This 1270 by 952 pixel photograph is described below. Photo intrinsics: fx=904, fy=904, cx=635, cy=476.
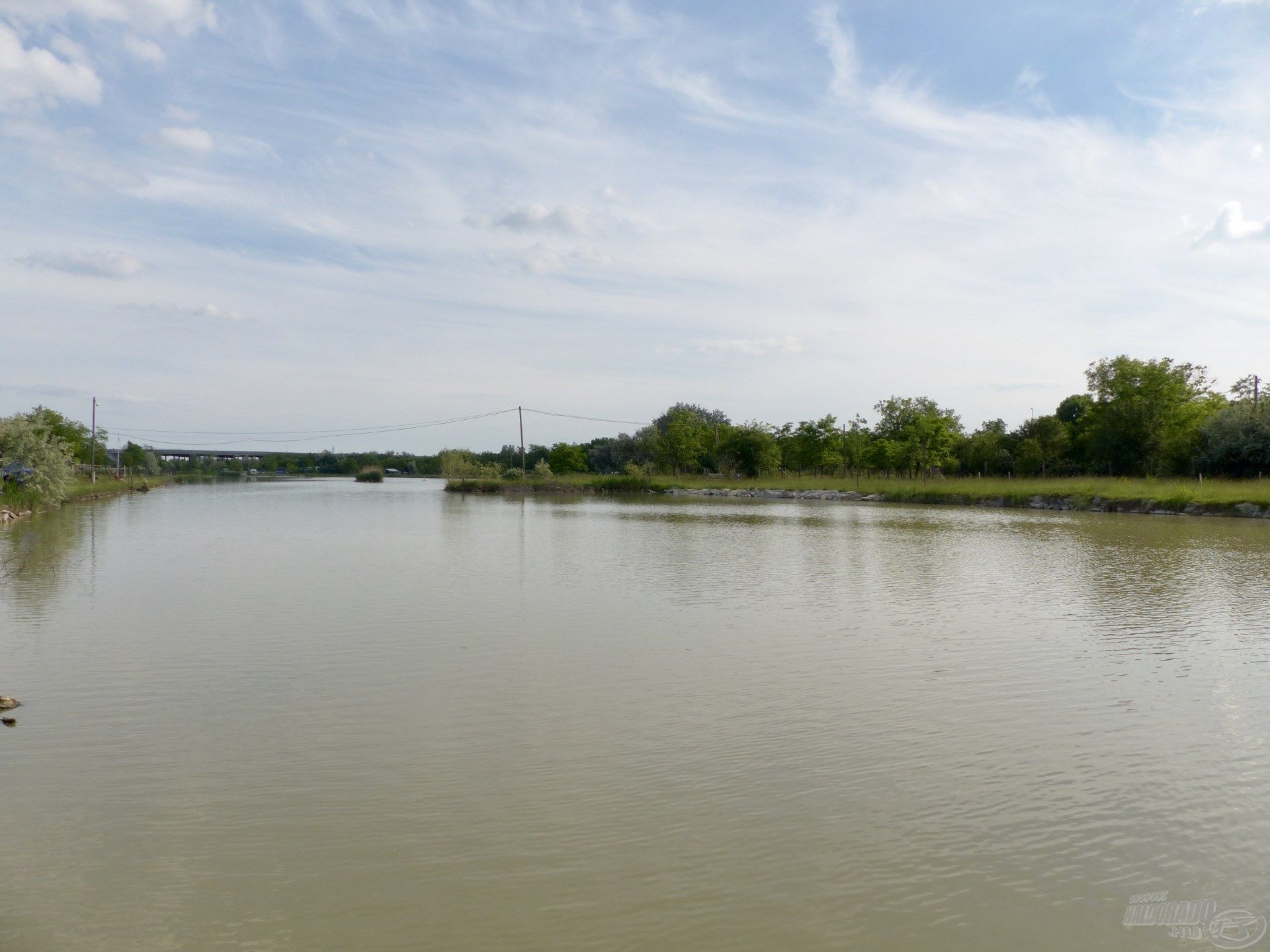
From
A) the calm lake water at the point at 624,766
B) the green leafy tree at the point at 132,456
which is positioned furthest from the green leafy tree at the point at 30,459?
the green leafy tree at the point at 132,456

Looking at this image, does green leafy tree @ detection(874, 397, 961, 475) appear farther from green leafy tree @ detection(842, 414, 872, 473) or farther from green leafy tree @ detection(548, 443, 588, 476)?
green leafy tree @ detection(548, 443, 588, 476)

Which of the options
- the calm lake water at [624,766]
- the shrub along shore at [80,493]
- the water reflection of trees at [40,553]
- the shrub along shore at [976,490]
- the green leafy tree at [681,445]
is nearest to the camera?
the calm lake water at [624,766]

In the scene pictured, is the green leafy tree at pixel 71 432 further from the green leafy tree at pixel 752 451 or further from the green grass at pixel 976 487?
the green leafy tree at pixel 752 451

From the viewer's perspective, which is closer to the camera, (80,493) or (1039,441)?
(80,493)

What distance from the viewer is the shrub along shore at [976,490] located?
36.3 m

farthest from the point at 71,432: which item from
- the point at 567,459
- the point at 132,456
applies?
the point at 567,459

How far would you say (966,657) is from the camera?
10.0 metres

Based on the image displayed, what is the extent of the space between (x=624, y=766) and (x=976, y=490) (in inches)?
1789

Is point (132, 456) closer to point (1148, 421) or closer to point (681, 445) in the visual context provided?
point (681, 445)

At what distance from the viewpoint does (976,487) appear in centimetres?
4888

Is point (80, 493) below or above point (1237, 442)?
below

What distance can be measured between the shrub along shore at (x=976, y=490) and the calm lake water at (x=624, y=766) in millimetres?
25369

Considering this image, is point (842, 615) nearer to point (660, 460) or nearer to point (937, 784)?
point (937, 784)

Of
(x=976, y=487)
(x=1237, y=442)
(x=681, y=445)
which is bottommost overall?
(x=976, y=487)
